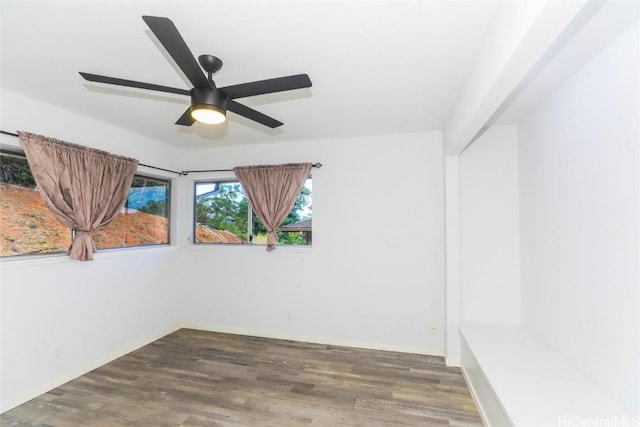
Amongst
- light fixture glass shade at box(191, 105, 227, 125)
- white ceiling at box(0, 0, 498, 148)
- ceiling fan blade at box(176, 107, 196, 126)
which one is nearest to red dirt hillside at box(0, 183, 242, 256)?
white ceiling at box(0, 0, 498, 148)

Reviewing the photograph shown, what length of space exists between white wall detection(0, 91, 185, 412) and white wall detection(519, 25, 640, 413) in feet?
13.3

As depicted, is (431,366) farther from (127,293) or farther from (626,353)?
(127,293)

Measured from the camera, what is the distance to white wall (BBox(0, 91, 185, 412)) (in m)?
2.28

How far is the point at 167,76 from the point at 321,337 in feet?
10.1

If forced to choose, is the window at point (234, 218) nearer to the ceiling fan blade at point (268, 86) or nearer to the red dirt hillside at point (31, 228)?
the red dirt hillside at point (31, 228)

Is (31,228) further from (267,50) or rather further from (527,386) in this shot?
(527,386)

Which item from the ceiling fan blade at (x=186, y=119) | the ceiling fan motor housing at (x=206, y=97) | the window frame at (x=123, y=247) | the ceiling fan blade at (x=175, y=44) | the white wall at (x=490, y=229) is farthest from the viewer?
the white wall at (x=490, y=229)

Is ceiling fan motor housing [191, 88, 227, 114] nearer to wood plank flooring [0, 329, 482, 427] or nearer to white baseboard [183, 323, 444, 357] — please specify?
wood plank flooring [0, 329, 482, 427]

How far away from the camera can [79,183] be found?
2672 mm

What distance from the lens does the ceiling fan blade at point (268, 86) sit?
1.52 meters

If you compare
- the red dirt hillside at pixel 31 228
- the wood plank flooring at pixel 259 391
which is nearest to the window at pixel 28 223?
the red dirt hillside at pixel 31 228

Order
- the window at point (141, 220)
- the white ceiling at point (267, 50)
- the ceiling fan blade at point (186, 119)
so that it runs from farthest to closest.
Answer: the window at point (141, 220), the ceiling fan blade at point (186, 119), the white ceiling at point (267, 50)

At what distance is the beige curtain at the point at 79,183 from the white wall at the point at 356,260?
4.37ft

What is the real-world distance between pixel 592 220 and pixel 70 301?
4.15 m
